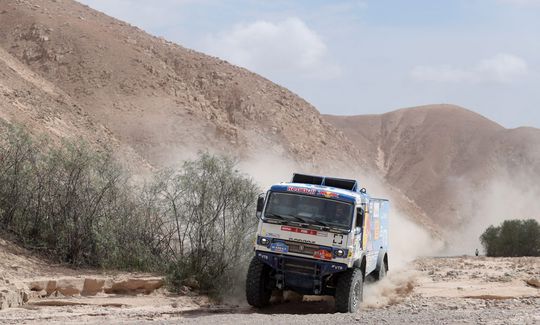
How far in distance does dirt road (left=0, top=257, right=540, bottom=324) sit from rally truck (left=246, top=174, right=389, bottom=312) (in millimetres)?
638

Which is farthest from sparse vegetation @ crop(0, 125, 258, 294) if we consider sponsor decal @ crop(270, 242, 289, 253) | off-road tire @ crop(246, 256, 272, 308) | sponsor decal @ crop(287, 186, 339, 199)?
sponsor decal @ crop(287, 186, 339, 199)

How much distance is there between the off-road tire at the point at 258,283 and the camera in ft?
51.2

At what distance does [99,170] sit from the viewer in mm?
21297

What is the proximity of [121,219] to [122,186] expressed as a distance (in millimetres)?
1393

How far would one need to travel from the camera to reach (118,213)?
68.9ft

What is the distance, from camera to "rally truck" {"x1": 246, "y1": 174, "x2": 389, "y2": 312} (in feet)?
49.3

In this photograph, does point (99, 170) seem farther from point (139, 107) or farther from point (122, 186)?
point (139, 107)

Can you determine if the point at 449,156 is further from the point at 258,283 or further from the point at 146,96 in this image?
the point at 258,283

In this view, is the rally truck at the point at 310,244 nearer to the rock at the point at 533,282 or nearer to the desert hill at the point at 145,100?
the rock at the point at 533,282

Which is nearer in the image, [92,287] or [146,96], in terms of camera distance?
[92,287]

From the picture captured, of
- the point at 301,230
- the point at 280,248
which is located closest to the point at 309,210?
the point at 301,230

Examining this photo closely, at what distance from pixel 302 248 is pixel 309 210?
0.84 m

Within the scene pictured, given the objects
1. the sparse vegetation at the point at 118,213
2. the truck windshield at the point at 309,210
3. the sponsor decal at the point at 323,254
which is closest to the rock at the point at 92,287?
the sparse vegetation at the point at 118,213

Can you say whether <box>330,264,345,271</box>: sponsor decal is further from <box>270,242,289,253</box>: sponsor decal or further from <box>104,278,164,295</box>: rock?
<box>104,278,164,295</box>: rock
